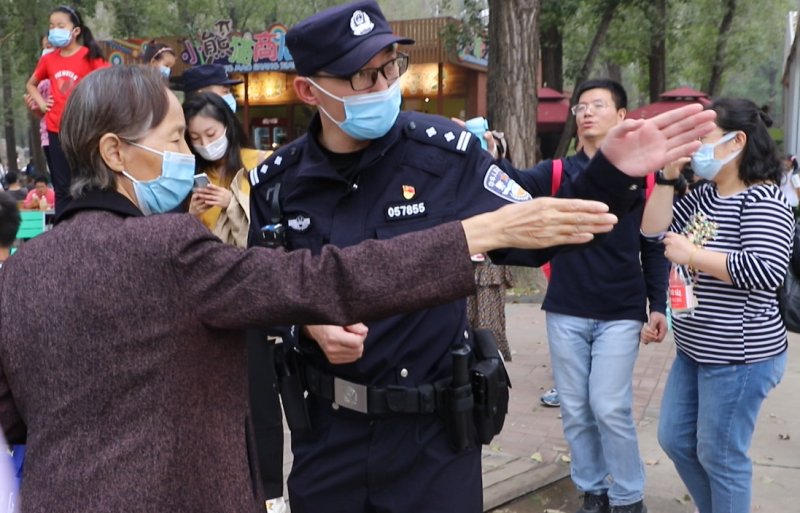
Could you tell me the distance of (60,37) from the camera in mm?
6004

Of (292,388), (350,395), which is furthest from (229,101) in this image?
(350,395)

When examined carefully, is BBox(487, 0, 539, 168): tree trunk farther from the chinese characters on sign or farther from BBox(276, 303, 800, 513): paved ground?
the chinese characters on sign

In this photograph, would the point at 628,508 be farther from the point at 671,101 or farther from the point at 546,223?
the point at 671,101

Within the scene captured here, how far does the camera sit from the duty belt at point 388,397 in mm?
2463

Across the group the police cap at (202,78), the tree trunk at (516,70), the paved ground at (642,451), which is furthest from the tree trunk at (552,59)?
the police cap at (202,78)

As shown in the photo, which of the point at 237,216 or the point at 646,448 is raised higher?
the point at 237,216

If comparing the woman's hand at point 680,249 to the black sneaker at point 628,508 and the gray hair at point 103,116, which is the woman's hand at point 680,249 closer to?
the black sneaker at point 628,508

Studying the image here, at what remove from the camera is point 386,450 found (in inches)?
98.4

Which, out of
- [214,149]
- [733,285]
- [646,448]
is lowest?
[646,448]

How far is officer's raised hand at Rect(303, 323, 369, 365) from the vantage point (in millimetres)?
2150

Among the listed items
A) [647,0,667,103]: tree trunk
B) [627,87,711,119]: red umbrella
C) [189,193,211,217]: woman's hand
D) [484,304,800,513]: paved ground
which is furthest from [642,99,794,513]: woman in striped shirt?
[647,0,667,103]: tree trunk

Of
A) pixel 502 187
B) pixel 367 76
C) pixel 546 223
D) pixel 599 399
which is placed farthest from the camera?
pixel 599 399

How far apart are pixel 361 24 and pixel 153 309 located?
3.73 feet

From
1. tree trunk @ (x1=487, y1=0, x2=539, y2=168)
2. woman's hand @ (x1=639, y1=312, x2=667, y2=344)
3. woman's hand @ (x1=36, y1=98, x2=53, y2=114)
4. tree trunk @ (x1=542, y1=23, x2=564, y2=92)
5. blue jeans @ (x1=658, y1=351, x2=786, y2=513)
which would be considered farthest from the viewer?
tree trunk @ (x1=542, y1=23, x2=564, y2=92)
